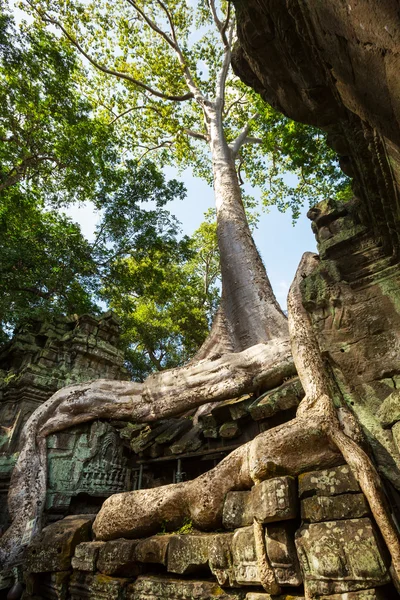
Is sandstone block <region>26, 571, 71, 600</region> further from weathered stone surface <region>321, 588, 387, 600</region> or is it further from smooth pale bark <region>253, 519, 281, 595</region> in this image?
weathered stone surface <region>321, 588, 387, 600</region>

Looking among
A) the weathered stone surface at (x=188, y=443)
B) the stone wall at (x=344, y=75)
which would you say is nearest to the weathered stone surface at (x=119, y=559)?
the weathered stone surface at (x=188, y=443)

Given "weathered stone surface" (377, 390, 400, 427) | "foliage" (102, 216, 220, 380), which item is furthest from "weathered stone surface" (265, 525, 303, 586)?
"foliage" (102, 216, 220, 380)

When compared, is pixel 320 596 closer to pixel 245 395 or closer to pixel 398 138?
pixel 398 138

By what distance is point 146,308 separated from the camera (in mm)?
13688

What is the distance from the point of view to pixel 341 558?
1.26m

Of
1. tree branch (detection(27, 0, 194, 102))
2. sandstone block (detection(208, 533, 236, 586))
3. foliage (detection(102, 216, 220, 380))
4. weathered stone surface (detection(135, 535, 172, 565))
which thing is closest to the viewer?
sandstone block (detection(208, 533, 236, 586))

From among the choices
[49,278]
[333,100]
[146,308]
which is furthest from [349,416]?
[146,308]

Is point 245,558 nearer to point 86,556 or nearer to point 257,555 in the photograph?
point 257,555

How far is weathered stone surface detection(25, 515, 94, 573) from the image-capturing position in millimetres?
2309

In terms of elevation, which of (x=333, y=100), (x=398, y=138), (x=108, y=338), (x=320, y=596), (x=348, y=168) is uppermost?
(x=108, y=338)

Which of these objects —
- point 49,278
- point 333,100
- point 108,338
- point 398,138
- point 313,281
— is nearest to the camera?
point 398,138

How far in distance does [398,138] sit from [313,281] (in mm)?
1048

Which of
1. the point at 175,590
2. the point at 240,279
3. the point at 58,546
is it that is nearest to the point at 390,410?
the point at 175,590

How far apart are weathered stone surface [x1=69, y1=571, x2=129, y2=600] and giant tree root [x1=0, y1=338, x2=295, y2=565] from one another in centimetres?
134
